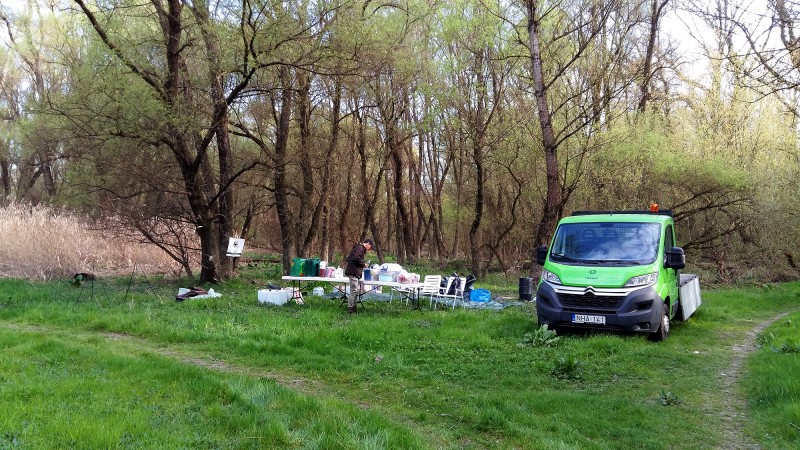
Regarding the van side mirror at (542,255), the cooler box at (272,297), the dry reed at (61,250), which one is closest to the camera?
the van side mirror at (542,255)

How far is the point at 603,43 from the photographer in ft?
65.2

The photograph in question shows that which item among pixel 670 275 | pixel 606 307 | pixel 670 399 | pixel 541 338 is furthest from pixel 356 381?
pixel 670 275

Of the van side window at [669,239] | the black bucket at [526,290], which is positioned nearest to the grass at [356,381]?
the van side window at [669,239]

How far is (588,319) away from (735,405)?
3375mm

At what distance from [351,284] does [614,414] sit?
25.2 feet

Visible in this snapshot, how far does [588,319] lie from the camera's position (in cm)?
992

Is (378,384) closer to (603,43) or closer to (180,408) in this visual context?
(180,408)

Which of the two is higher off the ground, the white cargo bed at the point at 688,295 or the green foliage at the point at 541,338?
the white cargo bed at the point at 688,295

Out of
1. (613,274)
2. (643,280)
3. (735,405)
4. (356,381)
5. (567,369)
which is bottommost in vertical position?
(735,405)

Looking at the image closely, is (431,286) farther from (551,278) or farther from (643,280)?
(643,280)

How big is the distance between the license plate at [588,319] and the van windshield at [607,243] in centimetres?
109

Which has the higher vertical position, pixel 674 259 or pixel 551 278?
pixel 674 259

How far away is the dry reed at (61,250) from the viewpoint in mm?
18672

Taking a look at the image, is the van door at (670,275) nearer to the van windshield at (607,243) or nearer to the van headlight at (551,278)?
the van windshield at (607,243)
